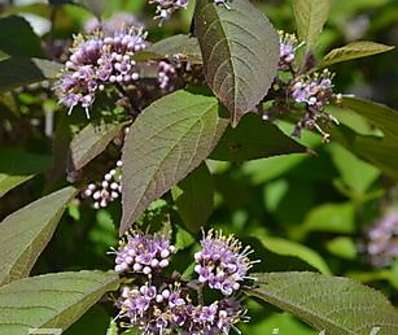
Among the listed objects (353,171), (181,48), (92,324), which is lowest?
(353,171)

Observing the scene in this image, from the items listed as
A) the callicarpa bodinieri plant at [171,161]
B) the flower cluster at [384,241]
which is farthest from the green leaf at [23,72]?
the flower cluster at [384,241]

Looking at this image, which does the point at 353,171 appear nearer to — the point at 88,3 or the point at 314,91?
the point at 88,3

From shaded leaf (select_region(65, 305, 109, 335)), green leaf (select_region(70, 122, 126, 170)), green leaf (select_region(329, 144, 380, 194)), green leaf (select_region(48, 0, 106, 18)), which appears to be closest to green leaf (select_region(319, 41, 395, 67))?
green leaf (select_region(70, 122, 126, 170))

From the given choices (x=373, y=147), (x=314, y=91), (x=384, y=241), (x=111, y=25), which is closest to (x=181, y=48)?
(x=314, y=91)

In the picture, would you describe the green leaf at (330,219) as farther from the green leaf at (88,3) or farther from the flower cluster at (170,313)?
the flower cluster at (170,313)

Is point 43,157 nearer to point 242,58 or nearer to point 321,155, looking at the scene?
point 242,58

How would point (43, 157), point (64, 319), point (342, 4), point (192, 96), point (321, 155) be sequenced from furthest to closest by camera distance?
1. point (342, 4)
2. point (321, 155)
3. point (43, 157)
4. point (192, 96)
5. point (64, 319)

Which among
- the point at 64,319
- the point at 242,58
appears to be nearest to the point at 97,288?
the point at 64,319
